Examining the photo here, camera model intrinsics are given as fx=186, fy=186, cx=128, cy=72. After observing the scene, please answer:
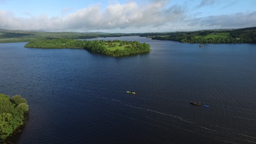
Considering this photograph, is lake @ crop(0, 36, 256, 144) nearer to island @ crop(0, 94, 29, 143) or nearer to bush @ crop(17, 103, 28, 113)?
island @ crop(0, 94, 29, 143)

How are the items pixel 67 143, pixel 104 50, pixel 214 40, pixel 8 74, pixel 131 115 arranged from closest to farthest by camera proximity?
1. pixel 67 143
2. pixel 131 115
3. pixel 8 74
4. pixel 104 50
5. pixel 214 40

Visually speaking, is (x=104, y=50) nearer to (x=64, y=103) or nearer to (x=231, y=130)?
(x=64, y=103)

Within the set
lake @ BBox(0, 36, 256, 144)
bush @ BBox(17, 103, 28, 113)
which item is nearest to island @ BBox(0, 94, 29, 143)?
bush @ BBox(17, 103, 28, 113)

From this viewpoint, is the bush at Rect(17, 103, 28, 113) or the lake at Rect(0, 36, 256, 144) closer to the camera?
the lake at Rect(0, 36, 256, 144)

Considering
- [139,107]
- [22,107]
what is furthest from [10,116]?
[139,107]

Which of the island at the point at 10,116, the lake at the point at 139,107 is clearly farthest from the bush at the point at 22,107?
the lake at the point at 139,107

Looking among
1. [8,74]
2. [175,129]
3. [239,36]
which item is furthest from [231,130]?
[239,36]

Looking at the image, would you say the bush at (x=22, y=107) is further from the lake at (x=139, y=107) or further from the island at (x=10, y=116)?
the lake at (x=139, y=107)

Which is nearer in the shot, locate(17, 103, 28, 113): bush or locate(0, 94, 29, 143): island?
locate(0, 94, 29, 143): island

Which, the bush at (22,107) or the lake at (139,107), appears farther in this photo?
the bush at (22,107)
